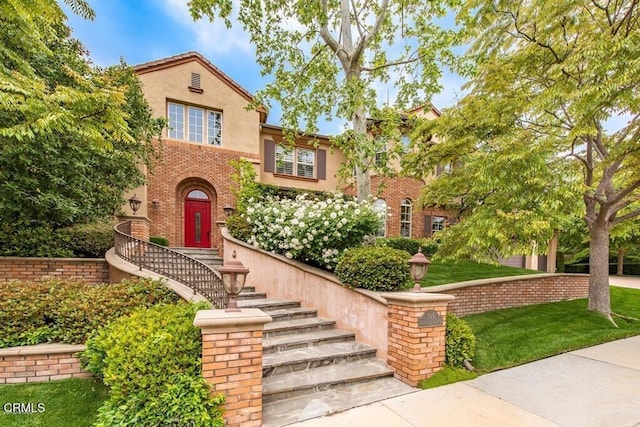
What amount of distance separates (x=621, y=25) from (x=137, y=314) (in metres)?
9.47

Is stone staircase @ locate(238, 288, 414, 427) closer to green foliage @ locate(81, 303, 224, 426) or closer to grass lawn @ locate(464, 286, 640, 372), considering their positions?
green foliage @ locate(81, 303, 224, 426)

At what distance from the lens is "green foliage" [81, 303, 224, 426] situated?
9.51 ft

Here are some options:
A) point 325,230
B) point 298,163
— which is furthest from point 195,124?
point 325,230

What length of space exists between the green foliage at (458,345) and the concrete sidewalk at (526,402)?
0.36 meters

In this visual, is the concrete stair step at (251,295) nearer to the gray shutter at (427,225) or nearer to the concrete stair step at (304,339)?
the concrete stair step at (304,339)

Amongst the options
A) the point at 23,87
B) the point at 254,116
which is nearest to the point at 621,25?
the point at 23,87

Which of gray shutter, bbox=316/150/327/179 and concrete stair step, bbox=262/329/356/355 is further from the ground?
gray shutter, bbox=316/150/327/179

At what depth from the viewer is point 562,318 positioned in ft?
23.2

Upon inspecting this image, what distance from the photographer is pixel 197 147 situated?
1206cm

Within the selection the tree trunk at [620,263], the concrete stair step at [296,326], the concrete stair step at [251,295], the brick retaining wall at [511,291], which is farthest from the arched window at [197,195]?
the tree trunk at [620,263]

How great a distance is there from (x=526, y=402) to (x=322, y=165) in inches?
495

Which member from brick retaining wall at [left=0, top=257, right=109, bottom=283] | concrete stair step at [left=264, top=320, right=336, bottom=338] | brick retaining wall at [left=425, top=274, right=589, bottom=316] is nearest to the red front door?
brick retaining wall at [left=0, top=257, right=109, bottom=283]

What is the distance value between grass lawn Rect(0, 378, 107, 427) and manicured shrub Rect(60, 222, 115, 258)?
15.4ft

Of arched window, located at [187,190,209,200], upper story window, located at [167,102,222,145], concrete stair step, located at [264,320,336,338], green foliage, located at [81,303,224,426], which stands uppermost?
upper story window, located at [167,102,222,145]
